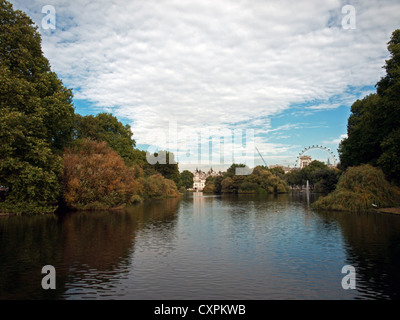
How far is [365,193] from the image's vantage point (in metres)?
40.5

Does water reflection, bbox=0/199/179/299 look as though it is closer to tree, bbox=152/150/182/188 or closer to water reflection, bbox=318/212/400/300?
water reflection, bbox=318/212/400/300

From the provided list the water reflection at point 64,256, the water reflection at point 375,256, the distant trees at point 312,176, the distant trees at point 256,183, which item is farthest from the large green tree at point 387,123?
the distant trees at point 256,183

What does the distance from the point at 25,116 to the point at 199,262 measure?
25.8m

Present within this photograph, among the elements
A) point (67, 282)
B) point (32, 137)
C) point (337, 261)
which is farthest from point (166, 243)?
point (32, 137)

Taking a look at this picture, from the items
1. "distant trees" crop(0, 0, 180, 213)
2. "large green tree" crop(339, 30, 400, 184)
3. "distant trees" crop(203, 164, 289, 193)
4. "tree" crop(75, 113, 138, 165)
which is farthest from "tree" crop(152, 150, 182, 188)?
"large green tree" crop(339, 30, 400, 184)

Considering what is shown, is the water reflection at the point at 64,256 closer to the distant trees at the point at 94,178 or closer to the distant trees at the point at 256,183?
the distant trees at the point at 94,178

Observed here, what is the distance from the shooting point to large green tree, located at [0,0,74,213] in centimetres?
3225

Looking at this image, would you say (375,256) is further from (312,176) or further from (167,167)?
(167,167)

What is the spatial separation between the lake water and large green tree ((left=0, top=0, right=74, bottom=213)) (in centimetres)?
893

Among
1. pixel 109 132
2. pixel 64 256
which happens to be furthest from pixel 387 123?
pixel 109 132

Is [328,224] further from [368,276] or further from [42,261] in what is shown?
[42,261]

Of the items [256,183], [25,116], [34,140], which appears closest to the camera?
[25,116]
